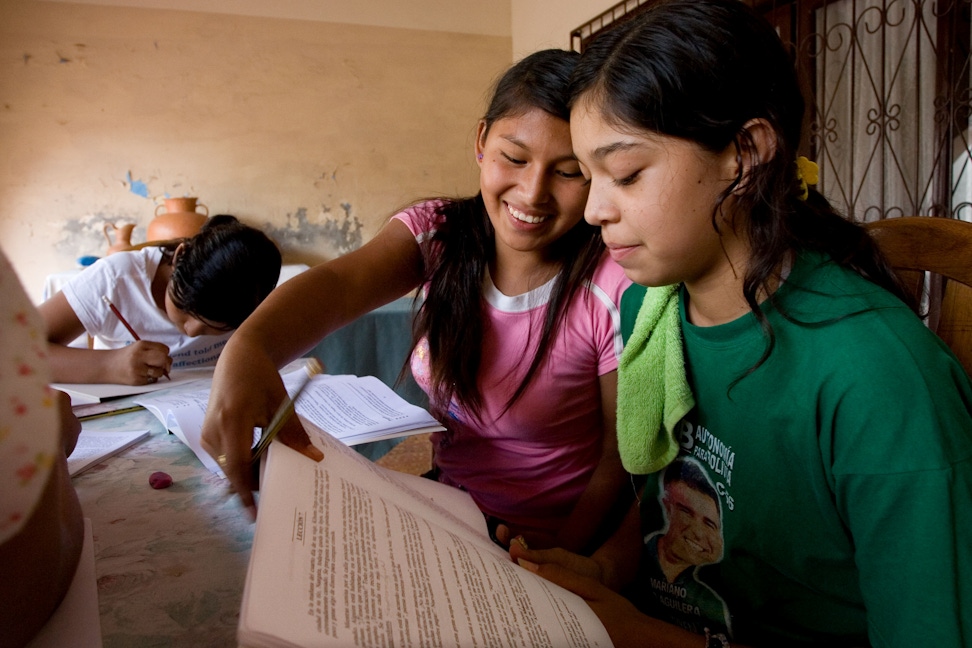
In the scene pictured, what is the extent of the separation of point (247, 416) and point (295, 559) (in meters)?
0.24

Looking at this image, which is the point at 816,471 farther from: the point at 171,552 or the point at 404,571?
the point at 171,552

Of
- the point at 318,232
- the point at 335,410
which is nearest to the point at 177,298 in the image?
the point at 335,410


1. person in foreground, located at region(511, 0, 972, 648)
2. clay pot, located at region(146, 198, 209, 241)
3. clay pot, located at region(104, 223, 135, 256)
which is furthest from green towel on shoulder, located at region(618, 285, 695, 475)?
clay pot, located at region(104, 223, 135, 256)

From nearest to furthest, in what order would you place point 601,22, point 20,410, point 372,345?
point 20,410 < point 372,345 < point 601,22

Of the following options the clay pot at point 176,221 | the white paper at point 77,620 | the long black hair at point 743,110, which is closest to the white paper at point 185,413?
the white paper at point 77,620

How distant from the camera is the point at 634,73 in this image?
62 cm

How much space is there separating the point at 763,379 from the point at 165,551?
0.56 meters

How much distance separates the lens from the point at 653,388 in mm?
761

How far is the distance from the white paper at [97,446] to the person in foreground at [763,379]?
0.51m

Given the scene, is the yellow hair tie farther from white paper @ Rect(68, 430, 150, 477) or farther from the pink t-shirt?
white paper @ Rect(68, 430, 150, 477)

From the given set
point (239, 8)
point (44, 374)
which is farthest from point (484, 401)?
point (239, 8)

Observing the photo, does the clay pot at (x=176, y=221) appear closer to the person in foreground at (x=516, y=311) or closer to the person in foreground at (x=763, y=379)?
the person in foreground at (x=516, y=311)

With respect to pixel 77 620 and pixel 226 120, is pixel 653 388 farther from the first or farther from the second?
pixel 226 120

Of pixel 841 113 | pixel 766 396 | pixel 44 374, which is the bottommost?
pixel 766 396
